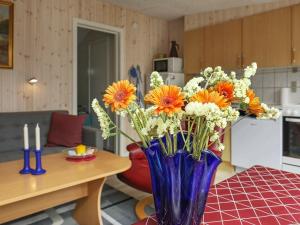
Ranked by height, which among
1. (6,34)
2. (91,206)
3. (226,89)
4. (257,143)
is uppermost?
(6,34)

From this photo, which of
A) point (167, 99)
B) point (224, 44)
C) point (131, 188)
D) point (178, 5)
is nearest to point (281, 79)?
point (224, 44)

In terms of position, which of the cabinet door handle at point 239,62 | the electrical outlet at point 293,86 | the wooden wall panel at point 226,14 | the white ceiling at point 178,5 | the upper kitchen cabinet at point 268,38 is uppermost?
the white ceiling at point 178,5

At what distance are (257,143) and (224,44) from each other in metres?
1.53

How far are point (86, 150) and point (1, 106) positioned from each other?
5.56 ft

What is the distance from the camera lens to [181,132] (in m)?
0.64

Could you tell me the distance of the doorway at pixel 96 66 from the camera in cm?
428

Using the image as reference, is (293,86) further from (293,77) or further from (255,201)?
(255,201)

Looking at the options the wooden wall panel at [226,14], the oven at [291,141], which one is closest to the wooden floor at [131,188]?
the oven at [291,141]

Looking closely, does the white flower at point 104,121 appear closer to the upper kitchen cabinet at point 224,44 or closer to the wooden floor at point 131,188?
the wooden floor at point 131,188

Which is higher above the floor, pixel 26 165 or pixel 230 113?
pixel 230 113

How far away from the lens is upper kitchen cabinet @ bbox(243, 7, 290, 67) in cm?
324

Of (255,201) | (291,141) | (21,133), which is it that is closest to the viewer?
(255,201)

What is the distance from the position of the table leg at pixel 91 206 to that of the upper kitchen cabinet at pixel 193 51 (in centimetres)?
283

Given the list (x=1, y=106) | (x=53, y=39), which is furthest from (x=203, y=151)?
(x=53, y=39)
